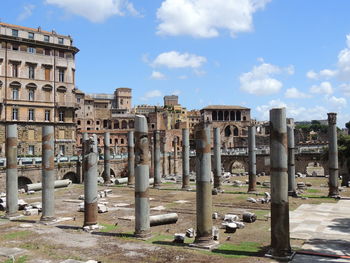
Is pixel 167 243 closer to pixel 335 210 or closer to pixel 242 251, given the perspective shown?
pixel 242 251

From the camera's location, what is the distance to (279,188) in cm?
1017

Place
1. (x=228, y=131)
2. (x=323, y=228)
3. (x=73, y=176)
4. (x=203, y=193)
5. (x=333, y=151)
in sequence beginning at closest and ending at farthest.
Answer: (x=203, y=193)
(x=323, y=228)
(x=333, y=151)
(x=73, y=176)
(x=228, y=131)

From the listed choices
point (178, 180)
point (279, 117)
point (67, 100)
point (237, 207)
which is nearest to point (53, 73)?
point (67, 100)

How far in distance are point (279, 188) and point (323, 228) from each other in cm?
496

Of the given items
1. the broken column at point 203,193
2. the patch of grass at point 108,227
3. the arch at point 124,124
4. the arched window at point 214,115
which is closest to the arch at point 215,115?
the arched window at point 214,115

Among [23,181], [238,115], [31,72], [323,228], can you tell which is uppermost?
[31,72]

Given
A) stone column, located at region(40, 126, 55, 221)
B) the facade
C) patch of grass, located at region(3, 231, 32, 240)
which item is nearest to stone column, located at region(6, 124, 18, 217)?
stone column, located at region(40, 126, 55, 221)

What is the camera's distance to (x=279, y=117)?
10438 mm

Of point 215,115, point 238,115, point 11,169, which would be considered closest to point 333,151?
point 11,169

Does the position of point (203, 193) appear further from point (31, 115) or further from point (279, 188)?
point (31, 115)

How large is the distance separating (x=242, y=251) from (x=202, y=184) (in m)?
2.33

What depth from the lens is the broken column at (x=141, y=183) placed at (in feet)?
41.1

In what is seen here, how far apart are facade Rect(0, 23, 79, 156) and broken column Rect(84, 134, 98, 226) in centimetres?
2950

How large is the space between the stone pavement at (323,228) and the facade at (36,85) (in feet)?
103
